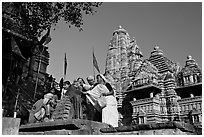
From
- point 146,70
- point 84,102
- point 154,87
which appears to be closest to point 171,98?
point 154,87

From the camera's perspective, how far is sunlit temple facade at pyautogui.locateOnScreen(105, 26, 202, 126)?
60.5 feet

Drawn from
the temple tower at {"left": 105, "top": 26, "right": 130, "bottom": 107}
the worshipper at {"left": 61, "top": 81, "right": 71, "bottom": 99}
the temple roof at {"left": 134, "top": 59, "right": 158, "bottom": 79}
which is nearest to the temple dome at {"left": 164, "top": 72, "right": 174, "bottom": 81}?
the temple roof at {"left": 134, "top": 59, "right": 158, "bottom": 79}

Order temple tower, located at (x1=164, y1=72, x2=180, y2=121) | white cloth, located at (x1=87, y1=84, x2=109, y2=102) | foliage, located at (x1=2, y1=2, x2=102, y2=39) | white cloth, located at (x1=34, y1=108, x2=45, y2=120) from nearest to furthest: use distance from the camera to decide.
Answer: white cloth, located at (x1=87, y1=84, x2=109, y2=102) < white cloth, located at (x1=34, y1=108, x2=45, y2=120) < foliage, located at (x1=2, y1=2, x2=102, y2=39) < temple tower, located at (x1=164, y1=72, x2=180, y2=121)

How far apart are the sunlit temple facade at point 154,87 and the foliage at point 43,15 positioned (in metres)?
12.2

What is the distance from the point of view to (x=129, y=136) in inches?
141

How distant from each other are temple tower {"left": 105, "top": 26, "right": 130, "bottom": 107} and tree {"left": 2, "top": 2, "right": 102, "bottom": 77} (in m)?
17.1

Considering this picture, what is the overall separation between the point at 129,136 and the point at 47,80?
37.3 feet

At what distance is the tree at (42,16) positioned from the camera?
7055 millimetres

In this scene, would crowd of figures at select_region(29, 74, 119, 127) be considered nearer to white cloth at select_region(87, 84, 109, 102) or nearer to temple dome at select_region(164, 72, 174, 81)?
white cloth at select_region(87, 84, 109, 102)

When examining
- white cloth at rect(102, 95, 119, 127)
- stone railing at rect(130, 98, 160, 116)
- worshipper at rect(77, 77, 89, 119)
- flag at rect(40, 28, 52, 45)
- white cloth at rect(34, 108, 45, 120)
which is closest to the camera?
white cloth at rect(102, 95, 119, 127)

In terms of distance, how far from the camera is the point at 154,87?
20.3m

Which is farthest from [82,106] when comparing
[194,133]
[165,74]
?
[165,74]

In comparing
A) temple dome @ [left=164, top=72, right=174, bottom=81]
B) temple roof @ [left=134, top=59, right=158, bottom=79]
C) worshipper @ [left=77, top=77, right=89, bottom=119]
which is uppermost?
temple roof @ [left=134, top=59, right=158, bottom=79]

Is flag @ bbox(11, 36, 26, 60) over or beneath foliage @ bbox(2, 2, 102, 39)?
beneath
